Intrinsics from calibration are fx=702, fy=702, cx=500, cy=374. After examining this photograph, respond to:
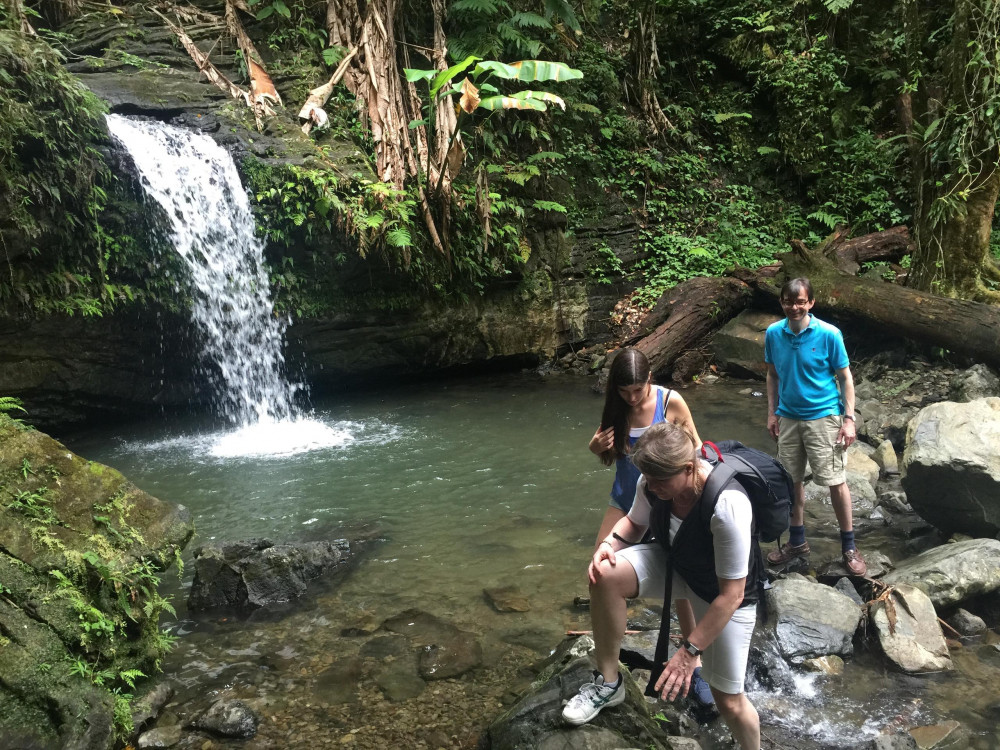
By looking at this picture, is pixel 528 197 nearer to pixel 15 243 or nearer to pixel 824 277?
pixel 824 277

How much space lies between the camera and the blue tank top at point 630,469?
3.65 metres

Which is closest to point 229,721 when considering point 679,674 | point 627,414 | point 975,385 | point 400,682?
point 400,682

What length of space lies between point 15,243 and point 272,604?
5.74 m

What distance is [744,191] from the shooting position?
1489cm

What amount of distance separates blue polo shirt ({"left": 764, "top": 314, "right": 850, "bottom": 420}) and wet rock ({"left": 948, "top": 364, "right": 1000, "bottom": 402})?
3.88 m

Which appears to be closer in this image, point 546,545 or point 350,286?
point 546,545

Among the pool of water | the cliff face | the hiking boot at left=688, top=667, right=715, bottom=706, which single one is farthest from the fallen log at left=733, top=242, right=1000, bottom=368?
the hiking boot at left=688, top=667, right=715, bottom=706

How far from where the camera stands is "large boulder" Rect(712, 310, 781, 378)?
34.6 ft

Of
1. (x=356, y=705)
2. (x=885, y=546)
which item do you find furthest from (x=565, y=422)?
(x=356, y=705)

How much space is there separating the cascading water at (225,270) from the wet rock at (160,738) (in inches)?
200

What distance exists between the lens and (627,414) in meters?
3.64

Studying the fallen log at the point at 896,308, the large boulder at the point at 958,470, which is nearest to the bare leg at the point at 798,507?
the large boulder at the point at 958,470

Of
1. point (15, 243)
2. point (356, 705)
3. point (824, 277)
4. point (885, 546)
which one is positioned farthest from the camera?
point (824, 277)

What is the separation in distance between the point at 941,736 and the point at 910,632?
722 millimetres
